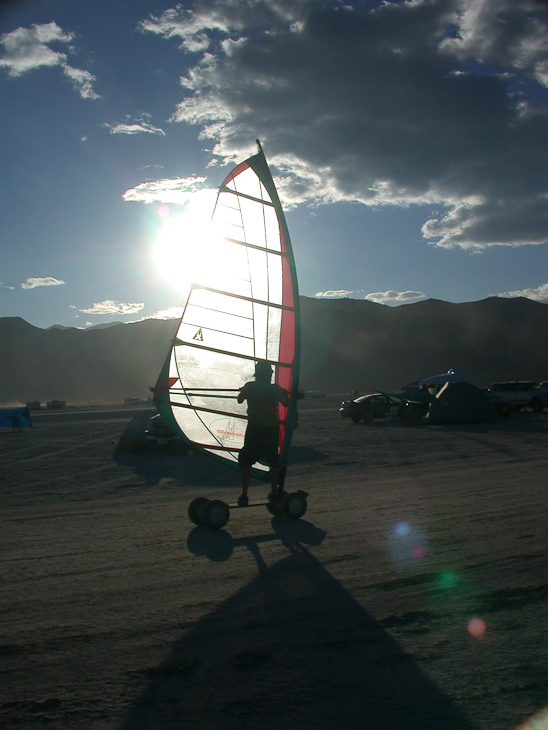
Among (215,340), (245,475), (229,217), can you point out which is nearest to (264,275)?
(229,217)

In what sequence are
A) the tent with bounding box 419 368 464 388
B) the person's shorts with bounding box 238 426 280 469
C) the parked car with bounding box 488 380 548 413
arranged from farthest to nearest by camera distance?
1. the tent with bounding box 419 368 464 388
2. the parked car with bounding box 488 380 548 413
3. the person's shorts with bounding box 238 426 280 469

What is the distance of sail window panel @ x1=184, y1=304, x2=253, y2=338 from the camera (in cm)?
925

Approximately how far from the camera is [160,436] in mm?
18266

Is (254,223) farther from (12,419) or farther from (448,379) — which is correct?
(448,379)

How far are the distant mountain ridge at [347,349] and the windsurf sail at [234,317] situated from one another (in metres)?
92.0

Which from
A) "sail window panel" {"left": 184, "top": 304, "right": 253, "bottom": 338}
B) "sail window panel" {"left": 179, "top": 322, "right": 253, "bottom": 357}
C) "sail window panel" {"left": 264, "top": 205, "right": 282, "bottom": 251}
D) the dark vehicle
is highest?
"sail window panel" {"left": 264, "top": 205, "right": 282, "bottom": 251}

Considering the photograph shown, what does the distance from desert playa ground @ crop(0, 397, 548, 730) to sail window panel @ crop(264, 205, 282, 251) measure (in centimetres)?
414

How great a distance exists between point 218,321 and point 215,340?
12.0 inches

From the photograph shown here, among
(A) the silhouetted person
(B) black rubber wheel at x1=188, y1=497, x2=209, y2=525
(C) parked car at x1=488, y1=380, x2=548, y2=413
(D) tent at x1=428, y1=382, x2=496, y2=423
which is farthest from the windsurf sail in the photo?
(C) parked car at x1=488, y1=380, x2=548, y2=413

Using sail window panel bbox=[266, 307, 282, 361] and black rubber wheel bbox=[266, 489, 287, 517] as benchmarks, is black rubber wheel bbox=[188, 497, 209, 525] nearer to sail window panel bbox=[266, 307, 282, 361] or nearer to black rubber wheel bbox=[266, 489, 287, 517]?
black rubber wheel bbox=[266, 489, 287, 517]

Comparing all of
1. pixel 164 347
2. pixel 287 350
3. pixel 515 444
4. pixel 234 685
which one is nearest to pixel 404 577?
Answer: pixel 234 685

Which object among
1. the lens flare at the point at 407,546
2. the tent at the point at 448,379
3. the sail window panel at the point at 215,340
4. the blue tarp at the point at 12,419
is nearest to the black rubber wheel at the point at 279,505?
the lens flare at the point at 407,546

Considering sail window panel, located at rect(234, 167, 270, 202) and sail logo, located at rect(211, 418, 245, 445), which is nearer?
sail logo, located at rect(211, 418, 245, 445)

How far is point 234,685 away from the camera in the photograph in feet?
11.5
